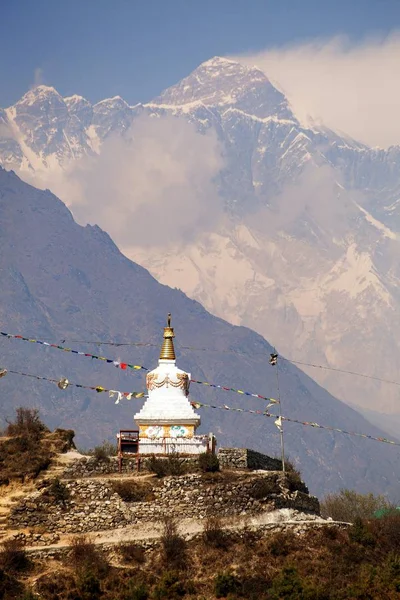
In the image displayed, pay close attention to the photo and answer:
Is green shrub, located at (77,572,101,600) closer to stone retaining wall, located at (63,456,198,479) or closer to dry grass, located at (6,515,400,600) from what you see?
dry grass, located at (6,515,400,600)

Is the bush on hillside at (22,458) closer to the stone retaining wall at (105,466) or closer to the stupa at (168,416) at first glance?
the stone retaining wall at (105,466)

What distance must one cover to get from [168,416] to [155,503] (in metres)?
10.1

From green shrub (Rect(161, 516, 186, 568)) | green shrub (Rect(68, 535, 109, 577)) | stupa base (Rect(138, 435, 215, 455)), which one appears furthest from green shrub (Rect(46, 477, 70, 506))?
→ stupa base (Rect(138, 435, 215, 455))

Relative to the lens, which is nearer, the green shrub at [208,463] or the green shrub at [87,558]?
the green shrub at [87,558]

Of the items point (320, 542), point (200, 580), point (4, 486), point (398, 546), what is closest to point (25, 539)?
point (4, 486)

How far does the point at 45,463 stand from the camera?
240ft

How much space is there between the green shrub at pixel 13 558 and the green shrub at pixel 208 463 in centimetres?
1078

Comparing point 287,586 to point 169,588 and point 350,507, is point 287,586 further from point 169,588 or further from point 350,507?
point 350,507

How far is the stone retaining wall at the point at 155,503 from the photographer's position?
229 ft

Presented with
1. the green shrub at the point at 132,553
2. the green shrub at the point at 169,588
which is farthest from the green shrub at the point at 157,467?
the green shrub at the point at 169,588

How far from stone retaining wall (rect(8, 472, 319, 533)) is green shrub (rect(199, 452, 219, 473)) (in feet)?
1.60

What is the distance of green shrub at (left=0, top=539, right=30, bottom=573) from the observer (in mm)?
65688

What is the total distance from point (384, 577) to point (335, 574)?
2.35 m

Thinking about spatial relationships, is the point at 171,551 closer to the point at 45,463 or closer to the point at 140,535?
the point at 140,535
